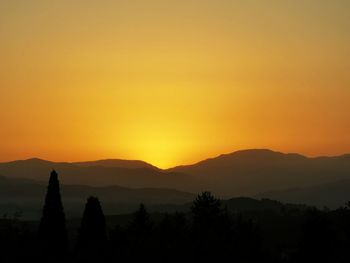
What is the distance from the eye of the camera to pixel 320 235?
45406mm

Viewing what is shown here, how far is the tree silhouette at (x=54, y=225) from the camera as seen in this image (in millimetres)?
47531

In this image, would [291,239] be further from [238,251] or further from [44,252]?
[44,252]

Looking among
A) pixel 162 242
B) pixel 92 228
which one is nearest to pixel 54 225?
pixel 92 228

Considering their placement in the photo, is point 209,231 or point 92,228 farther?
point 92,228

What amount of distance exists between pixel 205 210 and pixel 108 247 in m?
10.5

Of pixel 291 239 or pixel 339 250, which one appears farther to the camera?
pixel 291 239

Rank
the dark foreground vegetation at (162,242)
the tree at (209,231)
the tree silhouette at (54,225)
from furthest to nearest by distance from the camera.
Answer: the tree silhouette at (54,225), the tree at (209,231), the dark foreground vegetation at (162,242)

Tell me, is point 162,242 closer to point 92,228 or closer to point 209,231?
point 209,231

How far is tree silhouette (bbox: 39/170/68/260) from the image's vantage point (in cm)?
4753

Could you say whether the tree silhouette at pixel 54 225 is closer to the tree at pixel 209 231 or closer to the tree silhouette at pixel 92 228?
the tree silhouette at pixel 92 228

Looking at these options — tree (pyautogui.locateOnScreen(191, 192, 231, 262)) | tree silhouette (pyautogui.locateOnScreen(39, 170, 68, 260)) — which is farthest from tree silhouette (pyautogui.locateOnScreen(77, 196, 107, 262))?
tree (pyautogui.locateOnScreen(191, 192, 231, 262))

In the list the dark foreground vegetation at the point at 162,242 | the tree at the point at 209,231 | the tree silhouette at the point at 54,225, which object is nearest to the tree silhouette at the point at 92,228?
the dark foreground vegetation at the point at 162,242

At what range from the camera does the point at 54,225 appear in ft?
161

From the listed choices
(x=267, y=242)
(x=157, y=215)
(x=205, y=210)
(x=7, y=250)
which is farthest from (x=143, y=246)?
(x=157, y=215)
